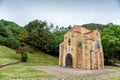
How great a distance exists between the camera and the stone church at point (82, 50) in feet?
160

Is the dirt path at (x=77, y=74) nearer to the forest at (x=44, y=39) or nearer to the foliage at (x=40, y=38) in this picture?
the forest at (x=44, y=39)

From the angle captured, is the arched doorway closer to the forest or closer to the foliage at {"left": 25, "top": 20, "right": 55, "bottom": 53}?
the forest

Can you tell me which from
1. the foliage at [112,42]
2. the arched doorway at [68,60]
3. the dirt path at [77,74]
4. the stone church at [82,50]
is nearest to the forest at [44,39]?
the foliage at [112,42]

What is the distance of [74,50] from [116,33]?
14.8 meters

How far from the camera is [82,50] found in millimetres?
49188

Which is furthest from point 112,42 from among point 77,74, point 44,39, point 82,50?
point 77,74

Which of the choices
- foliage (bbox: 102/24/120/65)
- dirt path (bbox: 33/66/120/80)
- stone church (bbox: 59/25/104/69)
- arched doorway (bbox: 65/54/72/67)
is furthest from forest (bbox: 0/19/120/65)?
dirt path (bbox: 33/66/120/80)

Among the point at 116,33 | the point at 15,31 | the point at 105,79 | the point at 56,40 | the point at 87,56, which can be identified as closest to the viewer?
the point at 105,79

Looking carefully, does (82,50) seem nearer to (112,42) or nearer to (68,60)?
(68,60)

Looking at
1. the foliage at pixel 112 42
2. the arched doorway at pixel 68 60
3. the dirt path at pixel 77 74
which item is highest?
the foliage at pixel 112 42

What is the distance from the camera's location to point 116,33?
5891 cm

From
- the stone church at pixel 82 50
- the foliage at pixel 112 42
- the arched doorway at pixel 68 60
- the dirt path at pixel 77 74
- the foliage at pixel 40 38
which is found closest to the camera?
the dirt path at pixel 77 74

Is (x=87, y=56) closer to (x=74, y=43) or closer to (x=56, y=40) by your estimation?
(x=74, y=43)

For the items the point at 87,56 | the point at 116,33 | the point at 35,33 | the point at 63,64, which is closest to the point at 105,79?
the point at 87,56
